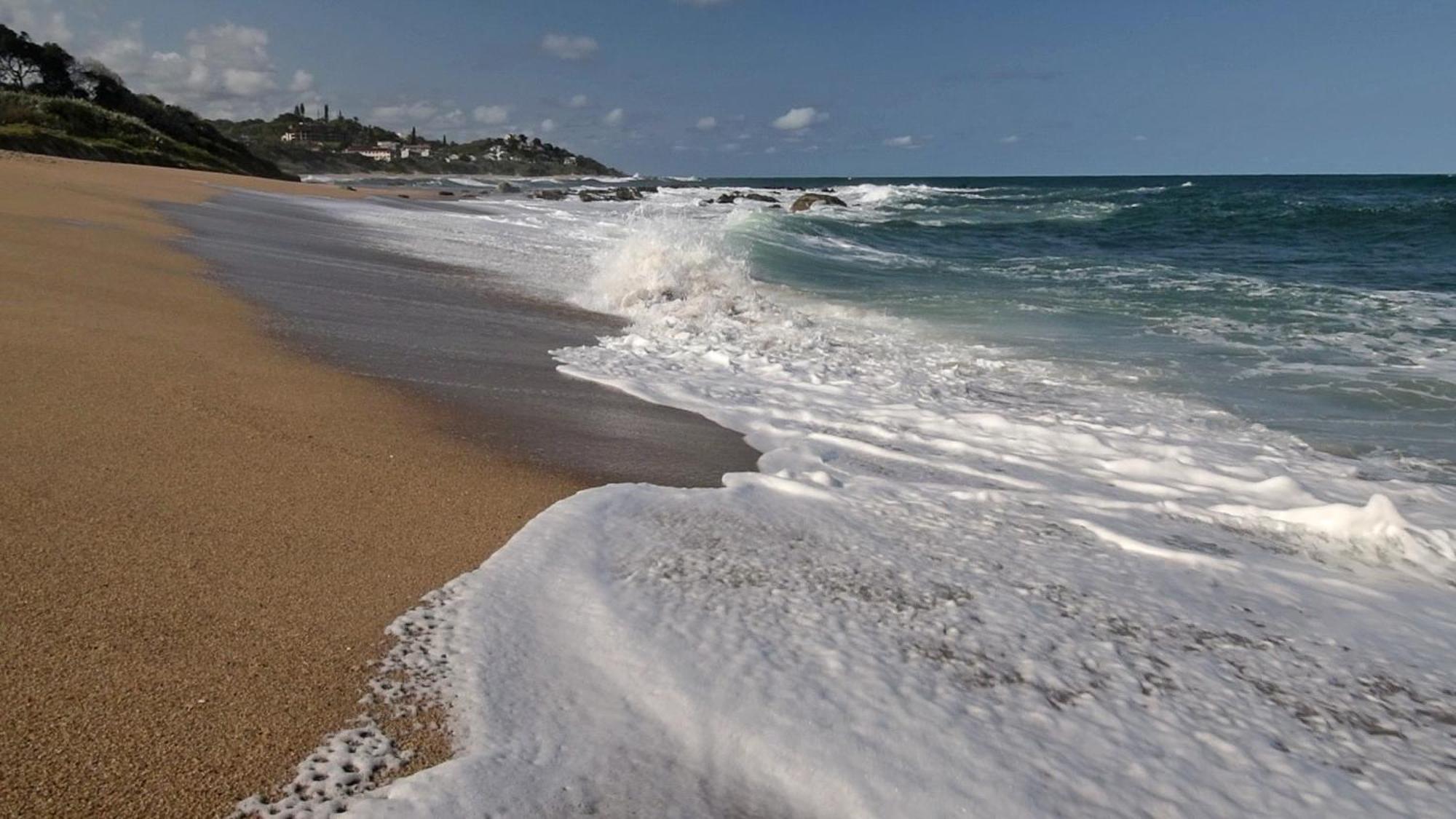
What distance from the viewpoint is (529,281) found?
33.4ft

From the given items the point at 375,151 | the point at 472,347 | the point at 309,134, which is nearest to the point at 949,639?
the point at 472,347

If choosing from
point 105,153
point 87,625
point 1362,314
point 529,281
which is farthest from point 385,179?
point 87,625

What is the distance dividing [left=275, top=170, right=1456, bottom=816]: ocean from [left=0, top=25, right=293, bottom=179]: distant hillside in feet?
98.9

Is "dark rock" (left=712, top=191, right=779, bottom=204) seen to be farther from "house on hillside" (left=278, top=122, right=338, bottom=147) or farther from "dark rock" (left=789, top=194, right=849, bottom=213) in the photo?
"house on hillside" (left=278, top=122, right=338, bottom=147)

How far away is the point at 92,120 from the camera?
108 ft

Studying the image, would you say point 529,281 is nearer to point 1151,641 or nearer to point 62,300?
point 62,300

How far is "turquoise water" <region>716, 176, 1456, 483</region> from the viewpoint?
6391 millimetres

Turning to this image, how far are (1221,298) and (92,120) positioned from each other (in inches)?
1512

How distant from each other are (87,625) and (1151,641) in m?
2.85

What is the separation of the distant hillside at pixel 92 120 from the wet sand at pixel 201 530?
92.1 ft

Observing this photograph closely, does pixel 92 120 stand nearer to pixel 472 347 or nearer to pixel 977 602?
pixel 472 347

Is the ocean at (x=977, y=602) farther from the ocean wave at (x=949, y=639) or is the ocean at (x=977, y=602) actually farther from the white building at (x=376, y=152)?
the white building at (x=376, y=152)

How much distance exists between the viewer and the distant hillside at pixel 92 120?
94.3 ft

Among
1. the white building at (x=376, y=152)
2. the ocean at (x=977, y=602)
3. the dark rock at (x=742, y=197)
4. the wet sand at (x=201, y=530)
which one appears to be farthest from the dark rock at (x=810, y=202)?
the white building at (x=376, y=152)
